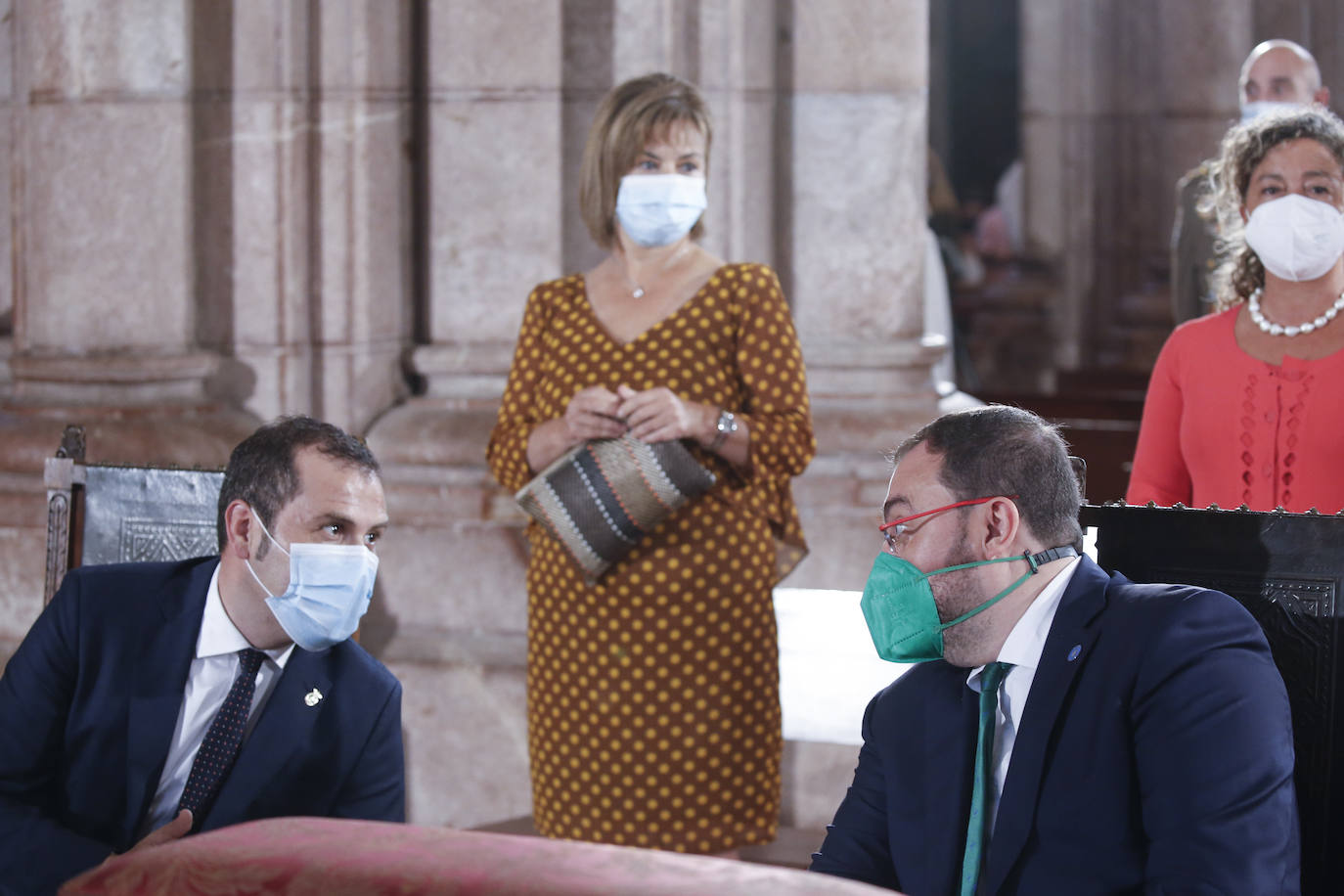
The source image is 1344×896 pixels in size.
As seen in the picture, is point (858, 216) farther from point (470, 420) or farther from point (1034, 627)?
point (1034, 627)

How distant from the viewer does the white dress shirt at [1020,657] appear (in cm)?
198

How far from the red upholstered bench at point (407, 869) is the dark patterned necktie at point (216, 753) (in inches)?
56.8

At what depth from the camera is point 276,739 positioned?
88.5 inches

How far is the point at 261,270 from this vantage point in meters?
4.41

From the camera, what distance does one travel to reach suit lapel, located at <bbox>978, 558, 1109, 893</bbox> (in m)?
1.86

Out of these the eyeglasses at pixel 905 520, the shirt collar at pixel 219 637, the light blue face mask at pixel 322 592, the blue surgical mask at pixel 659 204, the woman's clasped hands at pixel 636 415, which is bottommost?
the shirt collar at pixel 219 637

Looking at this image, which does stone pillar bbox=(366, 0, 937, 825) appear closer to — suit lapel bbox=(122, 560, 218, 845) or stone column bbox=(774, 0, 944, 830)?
stone column bbox=(774, 0, 944, 830)

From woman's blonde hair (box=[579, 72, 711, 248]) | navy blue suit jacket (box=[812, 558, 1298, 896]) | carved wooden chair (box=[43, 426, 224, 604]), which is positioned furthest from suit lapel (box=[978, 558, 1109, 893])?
woman's blonde hair (box=[579, 72, 711, 248])

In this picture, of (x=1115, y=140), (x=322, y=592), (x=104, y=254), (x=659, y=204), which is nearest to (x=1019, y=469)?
(x=322, y=592)

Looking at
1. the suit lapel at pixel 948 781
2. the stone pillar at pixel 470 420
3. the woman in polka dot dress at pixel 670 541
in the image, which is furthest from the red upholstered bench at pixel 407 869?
the stone pillar at pixel 470 420

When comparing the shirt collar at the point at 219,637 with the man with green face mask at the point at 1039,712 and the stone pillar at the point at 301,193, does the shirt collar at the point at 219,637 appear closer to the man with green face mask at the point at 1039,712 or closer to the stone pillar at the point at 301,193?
the man with green face mask at the point at 1039,712

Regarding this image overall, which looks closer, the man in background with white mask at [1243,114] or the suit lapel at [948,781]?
the suit lapel at [948,781]

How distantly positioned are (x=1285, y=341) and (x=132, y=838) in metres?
2.06

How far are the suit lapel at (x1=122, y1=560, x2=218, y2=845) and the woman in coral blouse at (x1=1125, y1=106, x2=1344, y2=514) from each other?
5.15 ft
